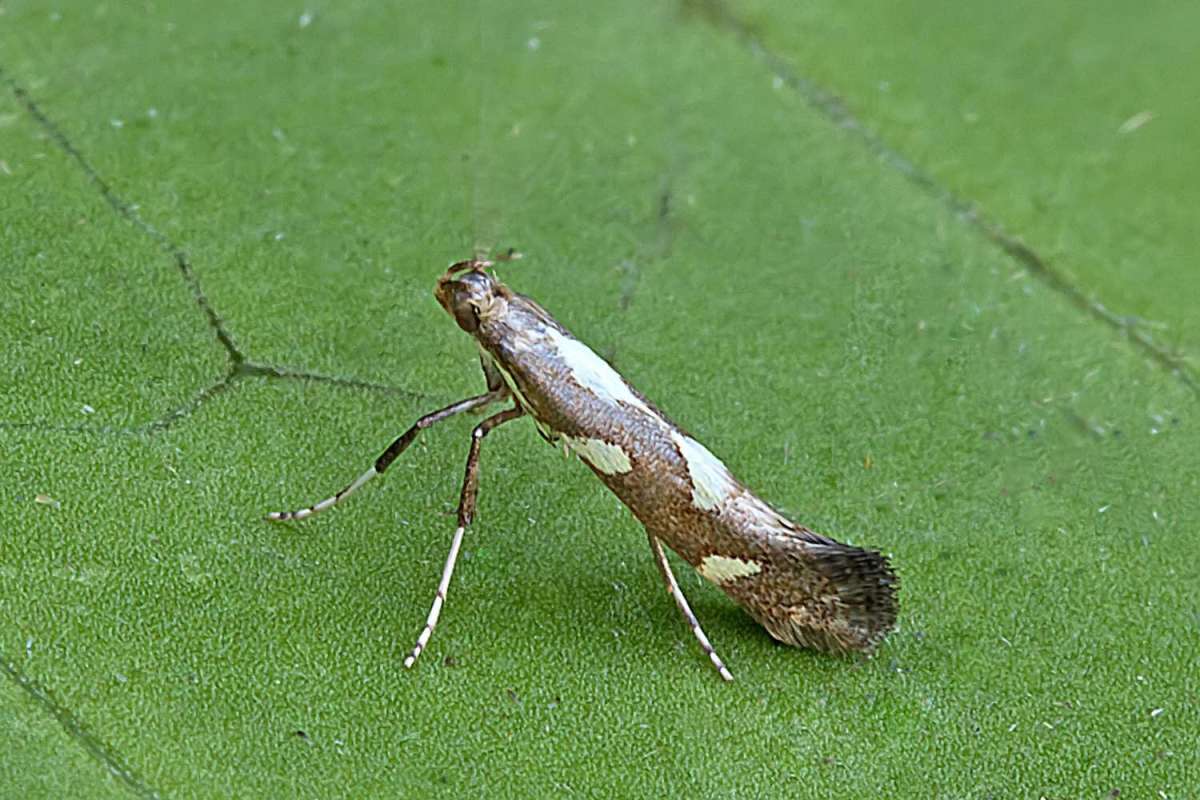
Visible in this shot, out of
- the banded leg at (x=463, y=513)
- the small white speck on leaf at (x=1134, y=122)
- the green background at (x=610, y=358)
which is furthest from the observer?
the small white speck on leaf at (x=1134, y=122)

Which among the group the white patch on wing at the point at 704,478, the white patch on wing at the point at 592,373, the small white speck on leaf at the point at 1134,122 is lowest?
the white patch on wing at the point at 704,478

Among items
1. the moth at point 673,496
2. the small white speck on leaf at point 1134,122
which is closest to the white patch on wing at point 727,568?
the moth at point 673,496

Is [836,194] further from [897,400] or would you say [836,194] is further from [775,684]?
[775,684]

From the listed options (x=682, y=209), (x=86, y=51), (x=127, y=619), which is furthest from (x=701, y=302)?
(x=86, y=51)

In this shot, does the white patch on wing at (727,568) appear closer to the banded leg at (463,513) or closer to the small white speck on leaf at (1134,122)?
the banded leg at (463,513)

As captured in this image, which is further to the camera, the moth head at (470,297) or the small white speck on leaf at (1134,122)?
the small white speck on leaf at (1134,122)

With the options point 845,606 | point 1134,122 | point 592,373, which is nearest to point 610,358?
point 592,373
